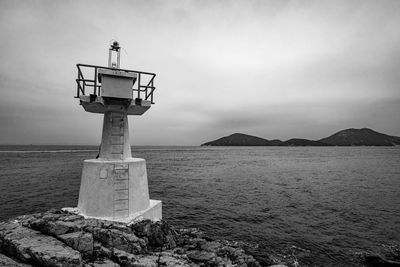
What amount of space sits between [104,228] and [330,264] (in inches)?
389

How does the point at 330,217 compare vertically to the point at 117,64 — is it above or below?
below

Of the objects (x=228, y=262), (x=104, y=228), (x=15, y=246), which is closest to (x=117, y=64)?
(x=104, y=228)

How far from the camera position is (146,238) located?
805cm

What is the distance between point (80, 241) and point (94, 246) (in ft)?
1.31

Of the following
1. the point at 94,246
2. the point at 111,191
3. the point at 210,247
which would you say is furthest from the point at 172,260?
the point at 111,191

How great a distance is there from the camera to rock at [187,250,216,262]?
7.99 metres

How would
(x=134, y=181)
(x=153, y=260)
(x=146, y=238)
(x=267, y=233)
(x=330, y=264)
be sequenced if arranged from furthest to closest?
(x=267, y=233) → (x=330, y=264) → (x=134, y=181) → (x=146, y=238) → (x=153, y=260)

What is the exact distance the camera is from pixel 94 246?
644cm

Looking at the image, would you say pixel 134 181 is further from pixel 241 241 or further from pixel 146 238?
pixel 241 241

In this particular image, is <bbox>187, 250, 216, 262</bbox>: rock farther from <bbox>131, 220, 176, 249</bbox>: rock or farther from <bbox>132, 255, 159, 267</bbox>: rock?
<bbox>132, 255, 159, 267</bbox>: rock

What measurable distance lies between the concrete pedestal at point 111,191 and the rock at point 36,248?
8.29 feet

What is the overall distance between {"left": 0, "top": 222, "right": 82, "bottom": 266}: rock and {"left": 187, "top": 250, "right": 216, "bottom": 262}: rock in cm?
380

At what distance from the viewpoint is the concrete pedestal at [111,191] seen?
894 cm

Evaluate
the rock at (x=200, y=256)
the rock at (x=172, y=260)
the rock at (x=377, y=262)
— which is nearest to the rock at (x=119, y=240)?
the rock at (x=172, y=260)
